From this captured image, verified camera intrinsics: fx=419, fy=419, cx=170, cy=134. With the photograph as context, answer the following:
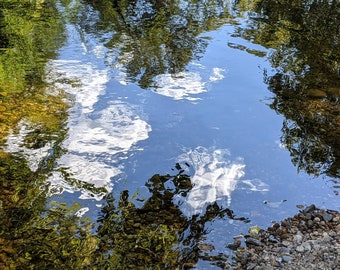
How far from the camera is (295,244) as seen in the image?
231 inches

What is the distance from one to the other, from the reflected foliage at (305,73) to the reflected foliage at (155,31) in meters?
1.63

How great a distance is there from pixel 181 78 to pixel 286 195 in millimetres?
4605

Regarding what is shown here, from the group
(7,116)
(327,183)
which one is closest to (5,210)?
(7,116)

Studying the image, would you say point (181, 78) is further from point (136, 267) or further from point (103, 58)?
point (136, 267)

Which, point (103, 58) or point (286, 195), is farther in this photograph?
point (103, 58)

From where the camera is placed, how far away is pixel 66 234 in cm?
581

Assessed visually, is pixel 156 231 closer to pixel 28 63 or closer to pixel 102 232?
pixel 102 232

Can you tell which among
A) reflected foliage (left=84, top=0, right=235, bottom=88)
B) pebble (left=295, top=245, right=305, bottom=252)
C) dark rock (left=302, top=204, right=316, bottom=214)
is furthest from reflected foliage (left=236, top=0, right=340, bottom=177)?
pebble (left=295, top=245, right=305, bottom=252)

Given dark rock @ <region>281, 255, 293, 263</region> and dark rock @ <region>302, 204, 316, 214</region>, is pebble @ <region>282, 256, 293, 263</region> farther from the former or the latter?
dark rock @ <region>302, 204, 316, 214</region>

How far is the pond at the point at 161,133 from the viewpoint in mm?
6062

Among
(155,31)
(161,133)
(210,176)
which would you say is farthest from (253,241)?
(155,31)

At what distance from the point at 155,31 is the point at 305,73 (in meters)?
5.02

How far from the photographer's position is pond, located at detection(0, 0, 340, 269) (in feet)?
19.9

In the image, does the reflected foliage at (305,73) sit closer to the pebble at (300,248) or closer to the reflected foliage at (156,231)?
the pebble at (300,248)
